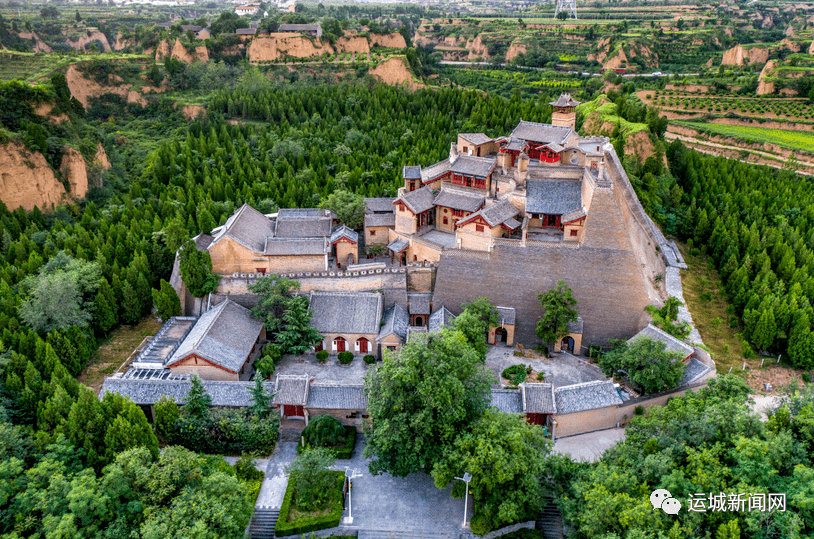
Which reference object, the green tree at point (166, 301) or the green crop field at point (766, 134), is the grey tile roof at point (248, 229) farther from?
the green crop field at point (766, 134)

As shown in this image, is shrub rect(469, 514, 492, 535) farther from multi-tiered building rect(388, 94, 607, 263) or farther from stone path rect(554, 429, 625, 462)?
multi-tiered building rect(388, 94, 607, 263)

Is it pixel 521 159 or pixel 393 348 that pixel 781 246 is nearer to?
pixel 521 159

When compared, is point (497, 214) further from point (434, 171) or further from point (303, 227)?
point (303, 227)

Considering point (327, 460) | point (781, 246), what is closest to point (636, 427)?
point (327, 460)

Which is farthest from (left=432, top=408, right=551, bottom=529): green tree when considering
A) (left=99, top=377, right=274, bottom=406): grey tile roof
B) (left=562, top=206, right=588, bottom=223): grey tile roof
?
(left=562, top=206, right=588, bottom=223): grey tile roof

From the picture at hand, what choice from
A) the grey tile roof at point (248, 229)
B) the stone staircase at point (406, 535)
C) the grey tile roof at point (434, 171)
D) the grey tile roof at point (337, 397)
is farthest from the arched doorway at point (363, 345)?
the grey tile roof at point (434, 171)
